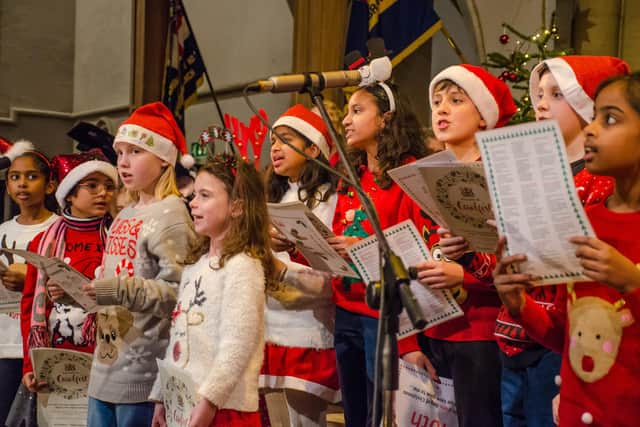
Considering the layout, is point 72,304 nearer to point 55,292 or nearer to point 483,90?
point 55,292

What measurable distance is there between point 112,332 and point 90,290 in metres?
0.24

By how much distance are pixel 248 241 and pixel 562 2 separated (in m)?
3.02

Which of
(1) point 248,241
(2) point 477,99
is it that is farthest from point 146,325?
(2) point 477,99

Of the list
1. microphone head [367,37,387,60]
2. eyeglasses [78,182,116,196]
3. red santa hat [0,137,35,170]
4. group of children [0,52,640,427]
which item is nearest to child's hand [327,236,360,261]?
group of children [0,52,640,427]

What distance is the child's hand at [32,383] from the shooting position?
3.16 metres

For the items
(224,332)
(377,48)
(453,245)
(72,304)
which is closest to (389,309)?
(453,245)

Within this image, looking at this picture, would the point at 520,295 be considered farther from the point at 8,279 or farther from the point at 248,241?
the point at 8,279

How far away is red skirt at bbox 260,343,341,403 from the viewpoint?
2916mm

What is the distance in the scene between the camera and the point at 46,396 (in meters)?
3.19

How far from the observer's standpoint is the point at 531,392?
202 cm

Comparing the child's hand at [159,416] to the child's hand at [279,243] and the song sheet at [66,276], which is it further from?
the child's hand at [279,243]

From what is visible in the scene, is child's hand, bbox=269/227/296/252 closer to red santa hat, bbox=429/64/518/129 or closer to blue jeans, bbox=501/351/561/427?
red santa hat, bbox=429/64/518/129

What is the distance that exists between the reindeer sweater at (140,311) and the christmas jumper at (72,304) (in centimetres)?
38

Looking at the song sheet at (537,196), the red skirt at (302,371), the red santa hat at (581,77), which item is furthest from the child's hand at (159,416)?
the red santa hat at (581,77)
